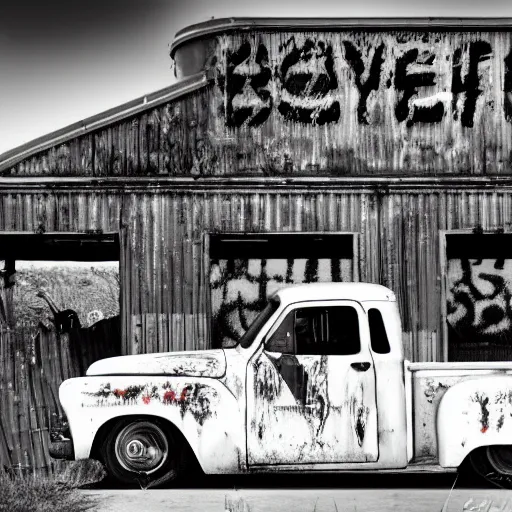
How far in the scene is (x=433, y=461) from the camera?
8508 millimetres

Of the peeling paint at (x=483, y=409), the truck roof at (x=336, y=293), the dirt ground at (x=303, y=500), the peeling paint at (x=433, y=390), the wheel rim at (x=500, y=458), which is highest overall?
the truck roof at (x=336, y=293)

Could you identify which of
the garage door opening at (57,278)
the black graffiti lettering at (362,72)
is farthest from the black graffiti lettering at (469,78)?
the garage door opening at (57,278)

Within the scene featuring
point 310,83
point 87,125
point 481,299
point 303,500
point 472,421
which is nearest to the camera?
point 303,500

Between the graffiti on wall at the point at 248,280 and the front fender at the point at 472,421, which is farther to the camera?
the graffiti on wall at the point at 248,280

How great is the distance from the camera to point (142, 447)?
8547mm

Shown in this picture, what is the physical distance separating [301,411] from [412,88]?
22.1 feet

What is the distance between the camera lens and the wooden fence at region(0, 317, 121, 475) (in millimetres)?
11961

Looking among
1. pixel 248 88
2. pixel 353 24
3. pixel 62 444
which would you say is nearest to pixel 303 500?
pixel 62 444

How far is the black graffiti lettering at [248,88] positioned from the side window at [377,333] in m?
5.69

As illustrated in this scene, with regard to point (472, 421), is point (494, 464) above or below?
below

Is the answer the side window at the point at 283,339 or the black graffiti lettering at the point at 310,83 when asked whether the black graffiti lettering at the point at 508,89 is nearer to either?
the black graffiti lettering at the point at 310,83

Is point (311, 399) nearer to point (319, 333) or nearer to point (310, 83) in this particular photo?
point (319, 333)

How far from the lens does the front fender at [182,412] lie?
8461 mm

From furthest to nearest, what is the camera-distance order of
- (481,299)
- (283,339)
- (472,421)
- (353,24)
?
1. (481,299)
2. (353,24)
3. (283,339)
4. (472,421)
